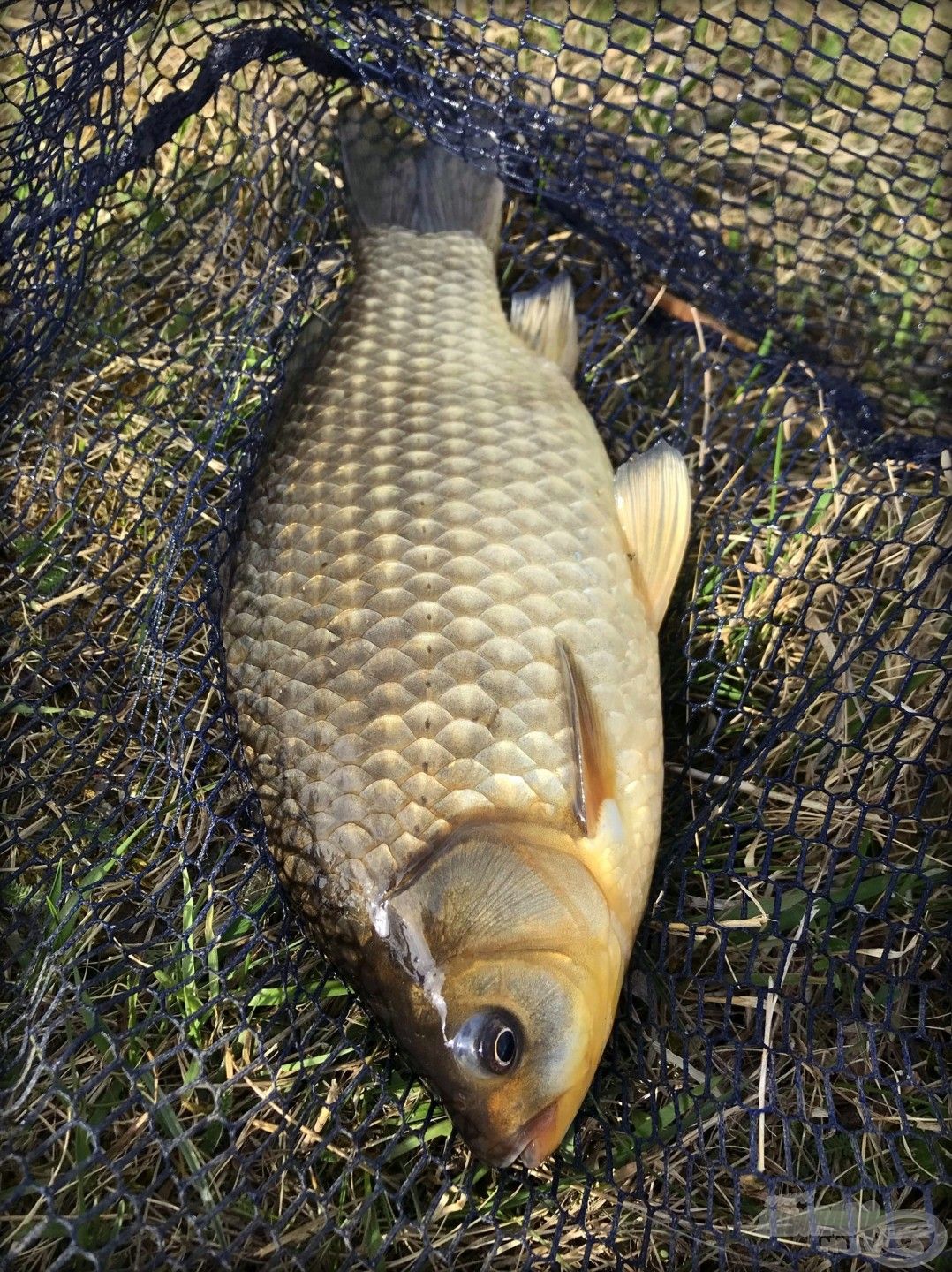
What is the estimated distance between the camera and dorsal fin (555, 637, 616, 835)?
153 cm

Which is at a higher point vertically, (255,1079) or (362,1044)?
(362,1044)

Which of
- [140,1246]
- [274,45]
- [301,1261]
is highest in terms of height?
[274,45]

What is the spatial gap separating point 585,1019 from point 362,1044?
0.42 metres

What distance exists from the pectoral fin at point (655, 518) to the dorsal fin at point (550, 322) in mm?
304

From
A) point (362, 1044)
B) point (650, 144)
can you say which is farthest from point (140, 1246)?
point (650, 144)

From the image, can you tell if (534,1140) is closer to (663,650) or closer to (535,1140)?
(535,1140)

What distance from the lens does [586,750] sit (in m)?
1.54

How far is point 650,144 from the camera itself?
8.13 ft

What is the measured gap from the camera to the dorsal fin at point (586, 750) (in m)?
1.53

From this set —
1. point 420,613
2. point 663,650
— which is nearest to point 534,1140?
point 420,613

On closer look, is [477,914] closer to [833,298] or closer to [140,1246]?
[140,1246]

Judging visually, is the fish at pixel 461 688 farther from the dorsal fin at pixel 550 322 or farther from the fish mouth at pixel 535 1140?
the dorsal fin at pixel 550 322

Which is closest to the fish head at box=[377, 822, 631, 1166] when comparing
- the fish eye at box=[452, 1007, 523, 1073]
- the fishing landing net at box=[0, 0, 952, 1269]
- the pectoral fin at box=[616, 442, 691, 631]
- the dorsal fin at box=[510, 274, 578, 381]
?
the fish eye at box=[452, 1007, 523, 1073]

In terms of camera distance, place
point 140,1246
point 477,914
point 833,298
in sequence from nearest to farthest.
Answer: point 477,914 < point 140,1246 < point 833,298
